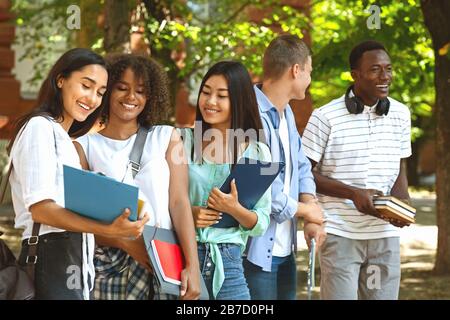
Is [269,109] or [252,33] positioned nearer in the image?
[269,109]

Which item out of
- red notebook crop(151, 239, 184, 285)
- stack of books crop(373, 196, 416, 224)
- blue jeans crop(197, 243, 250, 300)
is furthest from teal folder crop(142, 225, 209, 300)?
stack of books crop(373, 196, 416, 224)

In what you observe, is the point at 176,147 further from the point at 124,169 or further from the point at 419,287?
the point at 419,287

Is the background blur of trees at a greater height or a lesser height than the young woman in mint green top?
greater

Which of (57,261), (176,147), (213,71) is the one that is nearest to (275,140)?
(213,71)

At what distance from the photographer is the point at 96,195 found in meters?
3.90

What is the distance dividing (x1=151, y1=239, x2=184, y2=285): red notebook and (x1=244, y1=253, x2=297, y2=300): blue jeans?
36.4 inches

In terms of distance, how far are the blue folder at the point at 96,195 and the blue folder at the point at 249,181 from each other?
843mm

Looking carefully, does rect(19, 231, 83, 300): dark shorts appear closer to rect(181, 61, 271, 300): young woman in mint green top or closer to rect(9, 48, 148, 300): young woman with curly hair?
rect(9, 48, 148, 300): young woman with curly hair

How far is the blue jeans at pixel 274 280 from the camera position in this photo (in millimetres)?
5316

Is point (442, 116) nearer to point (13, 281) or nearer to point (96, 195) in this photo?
point (96, 195)

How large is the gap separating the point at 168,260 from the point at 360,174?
6.44 ft

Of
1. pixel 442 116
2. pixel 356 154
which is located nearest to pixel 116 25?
pixel 442 116

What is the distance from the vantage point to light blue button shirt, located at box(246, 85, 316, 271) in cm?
529
